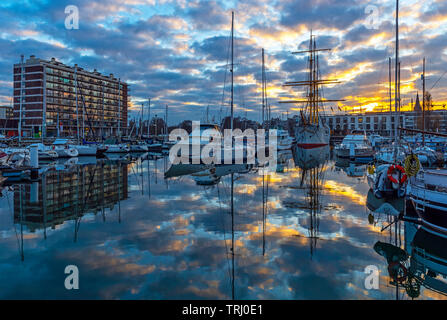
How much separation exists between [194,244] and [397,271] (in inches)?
194

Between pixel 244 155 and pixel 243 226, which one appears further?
pixel 244 155

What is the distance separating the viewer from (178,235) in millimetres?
9281

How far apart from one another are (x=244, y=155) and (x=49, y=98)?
8267cm

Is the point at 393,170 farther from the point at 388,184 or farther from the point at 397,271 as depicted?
the point at 397,271

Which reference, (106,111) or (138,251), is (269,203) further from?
(106,111)

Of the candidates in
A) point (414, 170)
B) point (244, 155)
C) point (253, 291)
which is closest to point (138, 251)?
point (253, 291)

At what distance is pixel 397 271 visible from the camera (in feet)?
22.8

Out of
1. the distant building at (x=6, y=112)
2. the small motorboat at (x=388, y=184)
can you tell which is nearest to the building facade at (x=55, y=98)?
the distant building at (x=6, y=112)

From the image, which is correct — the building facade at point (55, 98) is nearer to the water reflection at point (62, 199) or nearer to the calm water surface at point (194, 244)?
the water reflection at point (62, 199)

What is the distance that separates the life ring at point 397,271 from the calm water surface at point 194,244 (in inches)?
6.6

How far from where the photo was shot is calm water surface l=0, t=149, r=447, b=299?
607cm

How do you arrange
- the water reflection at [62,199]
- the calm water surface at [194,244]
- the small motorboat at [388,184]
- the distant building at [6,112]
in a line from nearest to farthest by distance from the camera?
the calm water surface at [194,244] < the water reflection at [62,199] < the small motorboat at [388,184] < the distant building at [6,112]

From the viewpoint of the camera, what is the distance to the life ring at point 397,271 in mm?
6627
